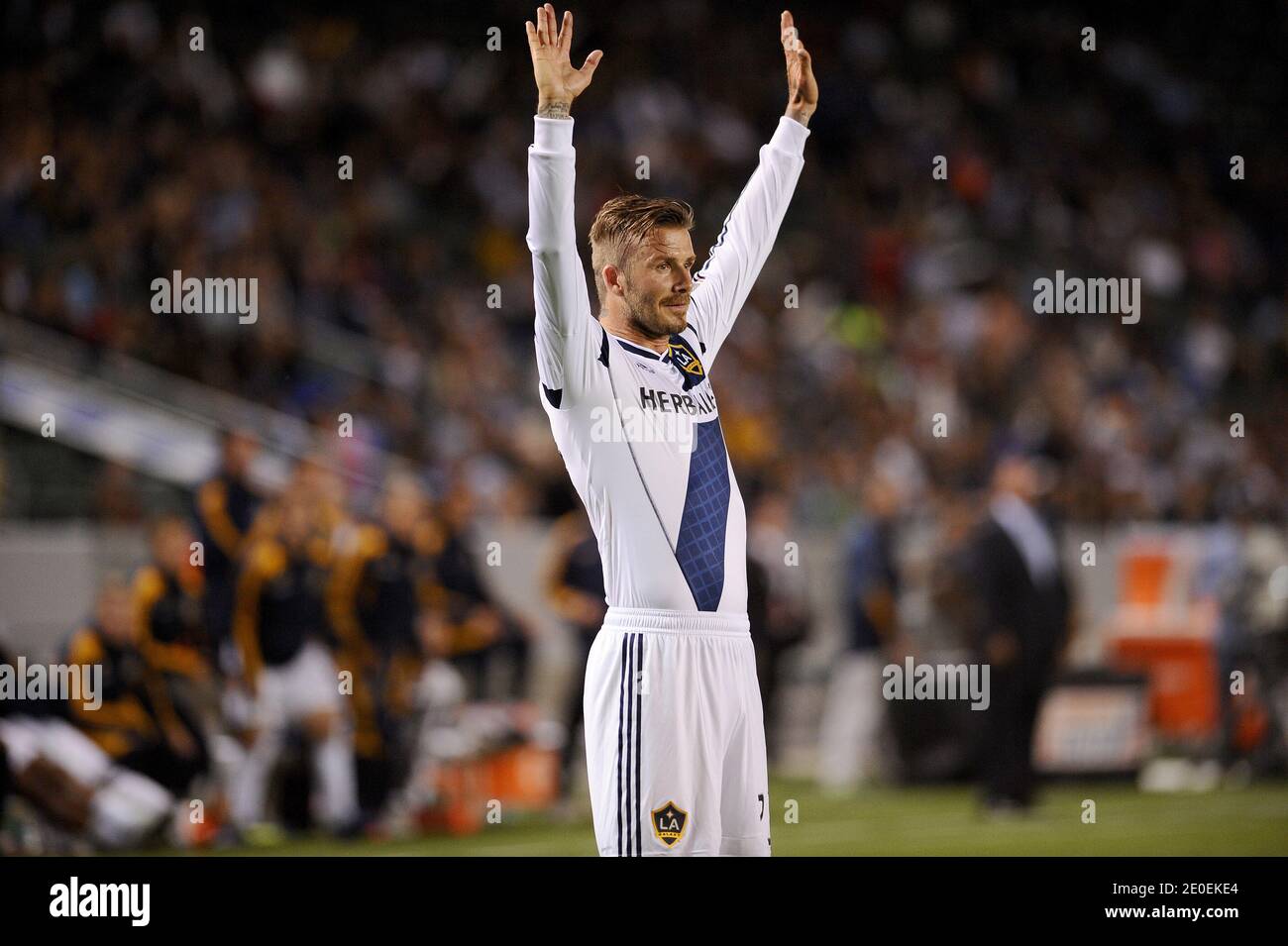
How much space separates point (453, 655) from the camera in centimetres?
1190

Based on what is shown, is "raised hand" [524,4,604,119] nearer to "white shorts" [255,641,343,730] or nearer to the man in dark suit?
"white shorts" [255,641,343,730]

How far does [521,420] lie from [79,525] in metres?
3.93

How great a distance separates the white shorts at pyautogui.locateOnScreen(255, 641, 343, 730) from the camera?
10.8 m

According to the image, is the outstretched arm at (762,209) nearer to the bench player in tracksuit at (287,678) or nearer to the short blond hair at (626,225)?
the short blond hair at (626,225)

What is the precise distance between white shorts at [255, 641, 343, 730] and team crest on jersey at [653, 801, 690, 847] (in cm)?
634

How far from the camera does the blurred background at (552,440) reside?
1092cm

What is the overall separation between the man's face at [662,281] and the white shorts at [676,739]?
0.84 m

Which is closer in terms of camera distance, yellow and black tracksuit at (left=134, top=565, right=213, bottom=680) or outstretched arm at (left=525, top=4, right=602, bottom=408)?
outstretched arm at (left=525, top=4, right=602, bottom=408)

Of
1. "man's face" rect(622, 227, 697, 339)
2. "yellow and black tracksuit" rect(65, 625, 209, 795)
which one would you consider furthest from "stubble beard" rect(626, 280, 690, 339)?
"yellow and black tracksuit" rect(65, 625, 209, 795)

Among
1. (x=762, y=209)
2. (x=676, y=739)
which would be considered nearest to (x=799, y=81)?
(x=762, y=209)

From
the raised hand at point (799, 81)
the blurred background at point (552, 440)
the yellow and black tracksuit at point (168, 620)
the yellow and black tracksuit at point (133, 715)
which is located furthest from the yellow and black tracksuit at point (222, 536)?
the raised hand at point (799, 81)

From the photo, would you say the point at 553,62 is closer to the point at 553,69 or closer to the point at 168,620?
the point at 553,69

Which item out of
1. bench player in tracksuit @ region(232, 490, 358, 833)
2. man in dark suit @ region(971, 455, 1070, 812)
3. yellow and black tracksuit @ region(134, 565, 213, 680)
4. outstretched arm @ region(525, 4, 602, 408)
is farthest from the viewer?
man in dark suit @ region(971, 455, 1070, 812)
